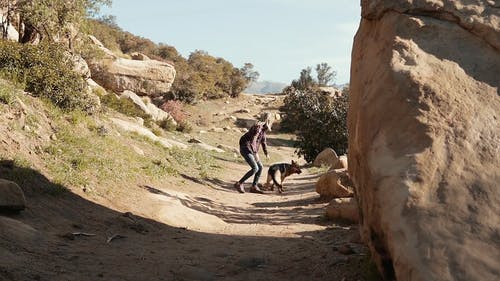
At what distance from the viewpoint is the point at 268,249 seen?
630 cm

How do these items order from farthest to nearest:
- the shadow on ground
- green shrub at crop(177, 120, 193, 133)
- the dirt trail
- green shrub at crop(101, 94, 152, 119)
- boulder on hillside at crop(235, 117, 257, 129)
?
boulder on hillside at crop(235, 117, 257, 129)
green shrub at crop(177, 120, 193, 133)
green shrub at crop(101, 94, 152, 119)
the dirt trail
the shadow on ground

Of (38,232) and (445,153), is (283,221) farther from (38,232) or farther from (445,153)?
(445,153)

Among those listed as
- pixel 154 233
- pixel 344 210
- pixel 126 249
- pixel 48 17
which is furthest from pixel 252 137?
pixel 48 17

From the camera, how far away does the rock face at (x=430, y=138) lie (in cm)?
304

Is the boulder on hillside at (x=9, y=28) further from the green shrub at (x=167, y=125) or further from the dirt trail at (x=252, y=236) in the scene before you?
the green shrub at (x=167, y=125)

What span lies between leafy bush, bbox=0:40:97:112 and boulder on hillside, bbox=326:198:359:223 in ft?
22.6

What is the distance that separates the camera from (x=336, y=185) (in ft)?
32.7

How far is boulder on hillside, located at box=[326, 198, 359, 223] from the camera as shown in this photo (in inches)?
308

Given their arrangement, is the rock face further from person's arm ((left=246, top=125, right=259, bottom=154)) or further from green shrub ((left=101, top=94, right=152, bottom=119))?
green shrub ((left=101, top=94, right=152, bottom=119))

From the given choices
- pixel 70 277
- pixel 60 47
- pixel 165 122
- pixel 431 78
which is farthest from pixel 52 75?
pixel 165 122

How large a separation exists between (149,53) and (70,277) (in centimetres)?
4498

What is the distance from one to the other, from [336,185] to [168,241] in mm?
4475

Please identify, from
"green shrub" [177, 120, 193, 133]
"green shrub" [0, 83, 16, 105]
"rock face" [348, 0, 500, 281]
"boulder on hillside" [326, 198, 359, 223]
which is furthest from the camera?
"green shrub" [177, 120, 193, 133]

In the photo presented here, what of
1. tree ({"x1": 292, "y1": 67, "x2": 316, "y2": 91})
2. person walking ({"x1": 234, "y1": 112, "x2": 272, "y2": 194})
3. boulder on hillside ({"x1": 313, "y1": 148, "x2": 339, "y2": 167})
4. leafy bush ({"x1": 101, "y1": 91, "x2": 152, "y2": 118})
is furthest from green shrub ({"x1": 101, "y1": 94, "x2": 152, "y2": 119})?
tree ({"x1": 292, "y1": 67, "x2": 316, "y2": 91})
